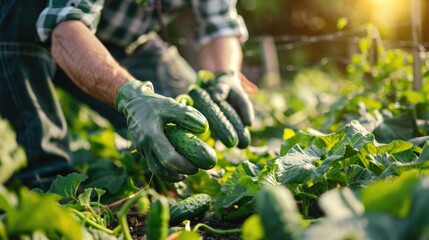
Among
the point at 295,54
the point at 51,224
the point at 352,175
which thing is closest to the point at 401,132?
the point at 352,175

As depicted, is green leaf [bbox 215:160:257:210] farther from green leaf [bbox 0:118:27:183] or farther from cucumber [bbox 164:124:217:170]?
green leaf [bbox 0:118:27:183]

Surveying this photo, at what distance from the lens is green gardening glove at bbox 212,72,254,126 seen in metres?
2.17

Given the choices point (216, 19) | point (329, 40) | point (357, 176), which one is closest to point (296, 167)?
point (357, 176)

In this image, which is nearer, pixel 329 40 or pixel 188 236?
pixel 188 236

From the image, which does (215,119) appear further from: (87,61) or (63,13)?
(63,13)

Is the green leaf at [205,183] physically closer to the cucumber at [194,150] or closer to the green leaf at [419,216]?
the cucumber at [194,150]

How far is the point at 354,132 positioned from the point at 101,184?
37.0 inches

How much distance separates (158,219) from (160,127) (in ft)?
1.57

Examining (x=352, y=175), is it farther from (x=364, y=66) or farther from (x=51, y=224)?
(x=364, y=66)

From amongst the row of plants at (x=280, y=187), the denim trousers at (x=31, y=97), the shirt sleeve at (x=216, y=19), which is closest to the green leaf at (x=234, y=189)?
the row of plants at (x=280, y=187)

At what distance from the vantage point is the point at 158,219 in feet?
3.74

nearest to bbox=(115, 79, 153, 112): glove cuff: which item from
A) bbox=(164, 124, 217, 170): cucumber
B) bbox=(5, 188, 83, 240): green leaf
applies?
bbox=(164, 124, 217, 170): cucumber

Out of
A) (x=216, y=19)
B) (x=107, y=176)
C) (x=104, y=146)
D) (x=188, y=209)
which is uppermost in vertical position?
(x=216, y=19)

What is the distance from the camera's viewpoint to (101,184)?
1982mm
